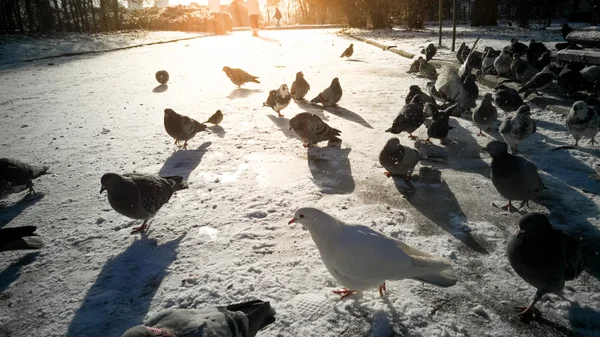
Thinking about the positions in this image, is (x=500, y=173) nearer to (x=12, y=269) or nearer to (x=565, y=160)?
(x=565, y=160)

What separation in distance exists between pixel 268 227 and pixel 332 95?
5.26 metres

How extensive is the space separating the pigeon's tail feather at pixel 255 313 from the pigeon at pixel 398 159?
294 centimetres

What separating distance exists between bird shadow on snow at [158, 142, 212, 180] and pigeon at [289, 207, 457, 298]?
2970mm

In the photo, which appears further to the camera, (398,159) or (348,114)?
(348,114)

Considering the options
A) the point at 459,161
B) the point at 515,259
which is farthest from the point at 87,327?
the point at 459,161

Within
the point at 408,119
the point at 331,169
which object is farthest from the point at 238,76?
the point at 331,169

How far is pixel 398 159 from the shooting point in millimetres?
4648

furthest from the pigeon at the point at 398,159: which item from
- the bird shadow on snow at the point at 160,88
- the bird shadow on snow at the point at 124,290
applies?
the bird shadow on snow at the point at 160,88

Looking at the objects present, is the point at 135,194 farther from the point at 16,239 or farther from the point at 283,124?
the point at 283,124

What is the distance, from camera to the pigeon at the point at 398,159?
4.64m

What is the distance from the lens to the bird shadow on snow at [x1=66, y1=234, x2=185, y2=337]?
261 cm

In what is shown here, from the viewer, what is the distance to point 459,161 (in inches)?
206

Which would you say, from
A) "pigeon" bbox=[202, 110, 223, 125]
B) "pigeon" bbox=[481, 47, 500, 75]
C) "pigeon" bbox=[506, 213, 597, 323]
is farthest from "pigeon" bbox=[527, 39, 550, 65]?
"pigeon" bbox=[506, 213, 597, 323]

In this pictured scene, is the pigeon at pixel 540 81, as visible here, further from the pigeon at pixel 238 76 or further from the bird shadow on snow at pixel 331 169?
the pigeon at pixel 238 76
